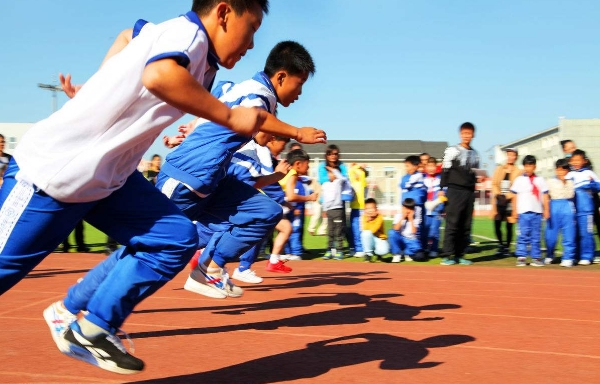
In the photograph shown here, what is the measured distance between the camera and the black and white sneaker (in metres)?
2.90

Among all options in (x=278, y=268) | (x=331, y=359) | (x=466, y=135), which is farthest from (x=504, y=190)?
(x=331, y=359)

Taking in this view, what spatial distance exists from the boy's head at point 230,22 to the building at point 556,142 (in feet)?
61.9

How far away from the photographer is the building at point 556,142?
83.4ft

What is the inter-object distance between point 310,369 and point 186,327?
5.03 ft

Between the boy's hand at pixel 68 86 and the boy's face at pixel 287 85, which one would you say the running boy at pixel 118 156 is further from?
the boy's face at pixel 287 85

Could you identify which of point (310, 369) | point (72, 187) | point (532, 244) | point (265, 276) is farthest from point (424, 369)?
point (532, 244)

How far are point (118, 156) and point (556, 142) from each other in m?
53.6

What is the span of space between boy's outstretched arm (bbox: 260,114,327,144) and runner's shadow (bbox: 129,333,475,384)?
4.10ft

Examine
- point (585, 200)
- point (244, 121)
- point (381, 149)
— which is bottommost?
point (585, 200)

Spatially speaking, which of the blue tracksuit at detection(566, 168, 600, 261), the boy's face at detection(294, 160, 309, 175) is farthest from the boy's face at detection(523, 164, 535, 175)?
the boy's face at detection(294, 160, 309, 175)

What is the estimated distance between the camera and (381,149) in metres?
57.7

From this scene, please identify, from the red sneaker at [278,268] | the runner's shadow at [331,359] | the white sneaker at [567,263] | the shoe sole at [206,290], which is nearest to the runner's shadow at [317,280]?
the red sneaker at [278,268]

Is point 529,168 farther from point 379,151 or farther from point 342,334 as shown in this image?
point 379,151

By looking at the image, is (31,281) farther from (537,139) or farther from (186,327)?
(537,139)
